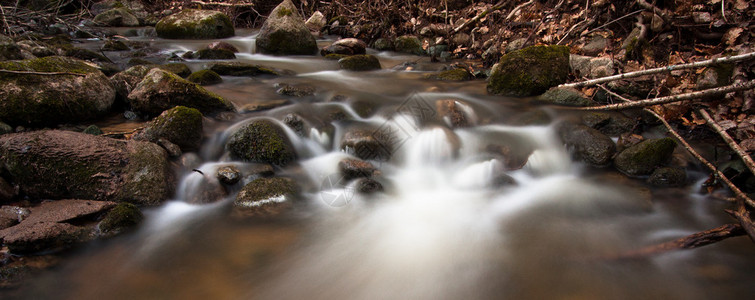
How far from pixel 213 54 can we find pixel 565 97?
7839mm

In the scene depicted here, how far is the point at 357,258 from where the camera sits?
2.92 metres

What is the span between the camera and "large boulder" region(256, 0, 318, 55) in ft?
29.9

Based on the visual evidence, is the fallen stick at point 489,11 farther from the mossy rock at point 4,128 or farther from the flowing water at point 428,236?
the mossy rock at point 4,128

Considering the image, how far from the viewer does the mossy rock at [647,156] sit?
12.2 feet

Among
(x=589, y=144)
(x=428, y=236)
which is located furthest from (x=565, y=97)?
(x=428, y=236)

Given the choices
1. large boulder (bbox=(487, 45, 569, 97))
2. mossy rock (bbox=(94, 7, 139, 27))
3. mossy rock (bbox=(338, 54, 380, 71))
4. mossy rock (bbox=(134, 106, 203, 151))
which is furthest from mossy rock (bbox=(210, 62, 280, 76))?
mossy rock (bbox=(94, 7, 139, 27))

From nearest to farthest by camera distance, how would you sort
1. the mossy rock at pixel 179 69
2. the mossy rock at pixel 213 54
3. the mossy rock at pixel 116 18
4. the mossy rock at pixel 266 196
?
the mossy rock at pixel 266 196 → the mossy rock at pixel 179 69 → the mossy rock at pixel 213 54 → the mossy rock at pixel 116 18

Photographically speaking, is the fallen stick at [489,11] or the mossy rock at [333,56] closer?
the fallen stick at [489,11]

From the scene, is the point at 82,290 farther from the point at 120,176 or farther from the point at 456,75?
Answer: the point at 456,75

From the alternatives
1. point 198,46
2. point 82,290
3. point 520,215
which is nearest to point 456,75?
point 520,215

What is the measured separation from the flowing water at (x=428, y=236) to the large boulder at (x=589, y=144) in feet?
0.40

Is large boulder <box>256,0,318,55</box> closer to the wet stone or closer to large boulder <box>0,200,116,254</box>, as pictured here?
the wet stone

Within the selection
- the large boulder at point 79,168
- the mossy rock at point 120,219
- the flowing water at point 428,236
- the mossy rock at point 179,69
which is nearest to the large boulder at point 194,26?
the mossy rock at point 179,69

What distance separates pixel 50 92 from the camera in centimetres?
381
